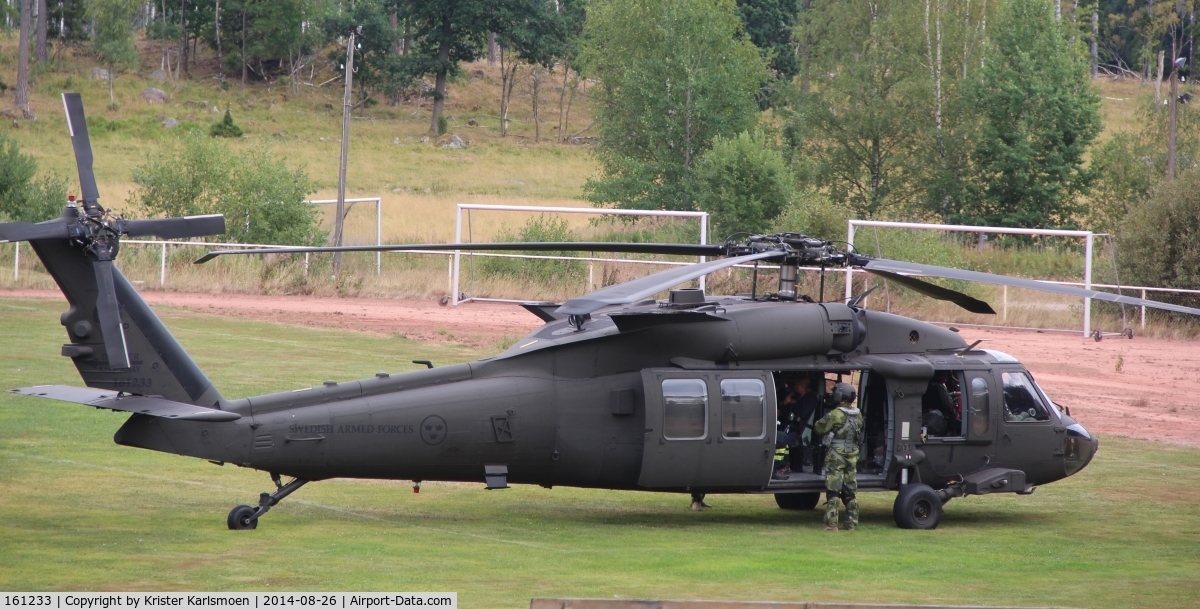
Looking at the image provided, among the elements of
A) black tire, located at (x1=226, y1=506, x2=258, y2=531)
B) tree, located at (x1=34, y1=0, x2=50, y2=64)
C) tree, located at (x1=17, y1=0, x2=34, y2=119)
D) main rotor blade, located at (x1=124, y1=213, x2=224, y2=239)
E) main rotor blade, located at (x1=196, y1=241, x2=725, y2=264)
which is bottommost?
black tire, located at (x1=226, y1=506, x2=258, y2=531)

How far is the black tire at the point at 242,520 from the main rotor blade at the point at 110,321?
204 cm

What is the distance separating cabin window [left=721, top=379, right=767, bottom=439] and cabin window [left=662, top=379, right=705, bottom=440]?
0.71ft

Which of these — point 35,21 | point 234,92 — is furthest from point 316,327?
point 35,21

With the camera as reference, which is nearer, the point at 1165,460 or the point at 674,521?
the point at 674,521

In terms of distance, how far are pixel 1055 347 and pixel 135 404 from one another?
2389 cm

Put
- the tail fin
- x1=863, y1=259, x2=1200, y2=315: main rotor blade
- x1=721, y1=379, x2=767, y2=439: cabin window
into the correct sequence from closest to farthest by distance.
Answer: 1. x1=863, y1=259, x2=1200, y2=315: main rotor blade
2. the tail fin
3. x1=721, y1=379, x2=767, y2=439: cabin window

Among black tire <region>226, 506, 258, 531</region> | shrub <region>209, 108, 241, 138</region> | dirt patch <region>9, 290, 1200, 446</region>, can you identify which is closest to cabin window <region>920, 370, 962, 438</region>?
black tire <region>226, 506, 258, 531</region>

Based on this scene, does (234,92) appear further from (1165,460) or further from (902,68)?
(1165,460)

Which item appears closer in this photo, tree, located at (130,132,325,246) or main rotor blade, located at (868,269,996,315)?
main rotor blade, located at (868,269,996,315)

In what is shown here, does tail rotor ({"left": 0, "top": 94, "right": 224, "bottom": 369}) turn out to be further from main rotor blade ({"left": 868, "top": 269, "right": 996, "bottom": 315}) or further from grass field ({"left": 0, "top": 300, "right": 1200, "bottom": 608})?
main rotor blade ({"left": 868, "top": 269, "right": 996, "bottom": 315})

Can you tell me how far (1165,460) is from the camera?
1892cm

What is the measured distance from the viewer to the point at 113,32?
265 ft

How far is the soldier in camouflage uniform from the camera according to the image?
1298 cm

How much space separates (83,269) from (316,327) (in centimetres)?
1967
